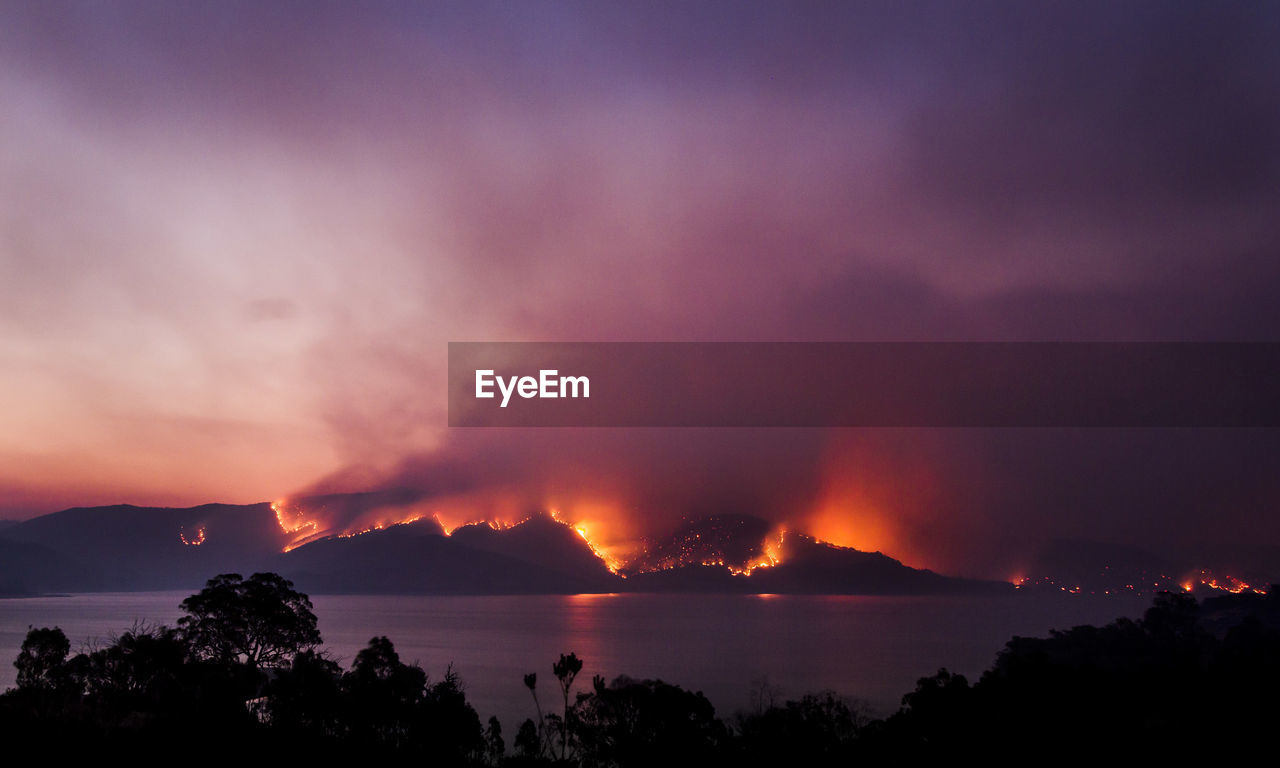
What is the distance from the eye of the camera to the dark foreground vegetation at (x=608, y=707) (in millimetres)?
31078

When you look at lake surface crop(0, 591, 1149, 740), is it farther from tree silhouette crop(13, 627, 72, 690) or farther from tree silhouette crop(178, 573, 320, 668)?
tree silhouette crop(178, 573, 320, 668)

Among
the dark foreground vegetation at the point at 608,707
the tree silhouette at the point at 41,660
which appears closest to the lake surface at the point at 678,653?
the tree silhouette at the point at 41,660

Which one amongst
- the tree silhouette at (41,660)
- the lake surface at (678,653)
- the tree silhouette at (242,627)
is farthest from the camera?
the lake surface at (678,653)

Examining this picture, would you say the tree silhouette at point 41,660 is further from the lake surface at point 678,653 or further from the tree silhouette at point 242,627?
the lake surface at point 678,653

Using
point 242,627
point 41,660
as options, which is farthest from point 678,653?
point 41,660

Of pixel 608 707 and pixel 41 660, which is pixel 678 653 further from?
pixel 41 660

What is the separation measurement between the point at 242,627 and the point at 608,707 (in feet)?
66.6

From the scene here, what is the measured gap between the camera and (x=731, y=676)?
10356 centimetres

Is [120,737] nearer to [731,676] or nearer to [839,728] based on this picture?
[839,728]

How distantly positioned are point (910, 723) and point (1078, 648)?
52132 millimetres

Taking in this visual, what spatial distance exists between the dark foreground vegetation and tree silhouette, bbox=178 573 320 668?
3.0 inches

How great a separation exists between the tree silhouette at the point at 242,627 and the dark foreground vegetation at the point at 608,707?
76mm

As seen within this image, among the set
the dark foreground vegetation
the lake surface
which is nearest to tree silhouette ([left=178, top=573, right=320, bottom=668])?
the dark foreground vegetation

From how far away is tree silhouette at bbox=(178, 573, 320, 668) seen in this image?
42.2 meters
